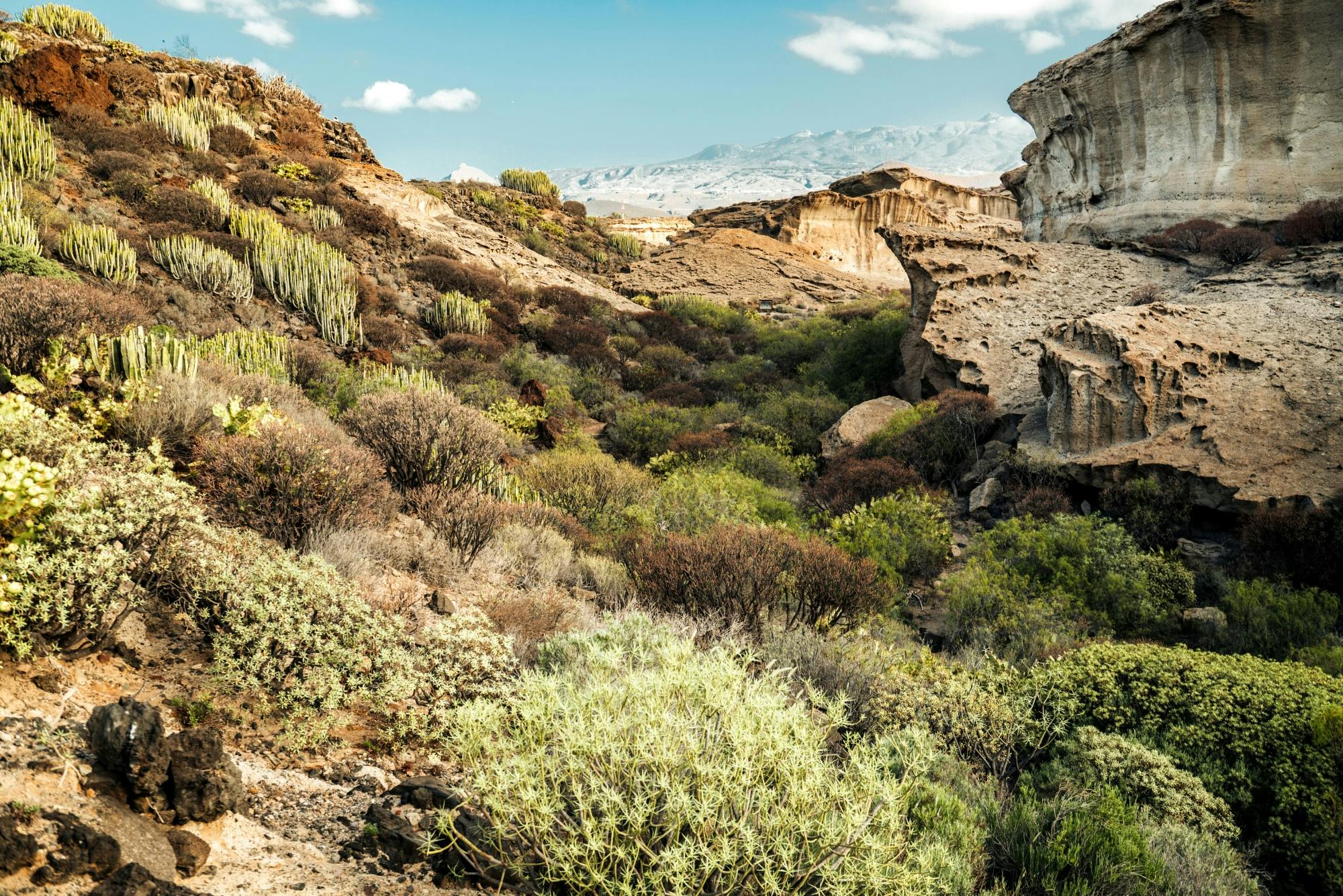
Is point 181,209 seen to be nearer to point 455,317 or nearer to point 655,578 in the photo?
point 455,317

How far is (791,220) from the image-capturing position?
1329 inches

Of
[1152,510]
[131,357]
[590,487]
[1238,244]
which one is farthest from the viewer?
[1238,244]

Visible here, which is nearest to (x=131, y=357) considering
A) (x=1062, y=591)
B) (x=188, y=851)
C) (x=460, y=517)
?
(x=460, y=517)

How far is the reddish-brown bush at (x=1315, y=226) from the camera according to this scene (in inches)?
500

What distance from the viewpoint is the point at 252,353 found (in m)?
9.38

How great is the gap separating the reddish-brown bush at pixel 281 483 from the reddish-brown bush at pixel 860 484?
630cm

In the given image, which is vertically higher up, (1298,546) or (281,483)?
(281,483)

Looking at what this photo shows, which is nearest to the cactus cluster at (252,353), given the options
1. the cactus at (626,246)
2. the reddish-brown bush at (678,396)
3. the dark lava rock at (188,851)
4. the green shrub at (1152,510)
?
the dark lava rock at (188,851)

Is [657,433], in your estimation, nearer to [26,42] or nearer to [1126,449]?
[1126,449]

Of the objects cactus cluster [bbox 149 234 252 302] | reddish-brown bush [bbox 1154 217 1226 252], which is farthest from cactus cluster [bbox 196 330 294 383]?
reddish-brown bush [bbox 1154 217 1226 252]

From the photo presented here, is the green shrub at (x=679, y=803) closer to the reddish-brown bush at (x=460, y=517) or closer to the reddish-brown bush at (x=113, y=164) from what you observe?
the reddish-brown bush at (x=460, y=517)

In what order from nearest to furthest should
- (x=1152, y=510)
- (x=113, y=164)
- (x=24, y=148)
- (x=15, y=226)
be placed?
(x=1152, y=510)
(x=15, y=226)
(x=24, y=148)
(x=113, y=164)

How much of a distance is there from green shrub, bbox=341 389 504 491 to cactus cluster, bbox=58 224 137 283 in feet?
21.2

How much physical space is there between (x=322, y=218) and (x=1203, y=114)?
2080 centimetres
